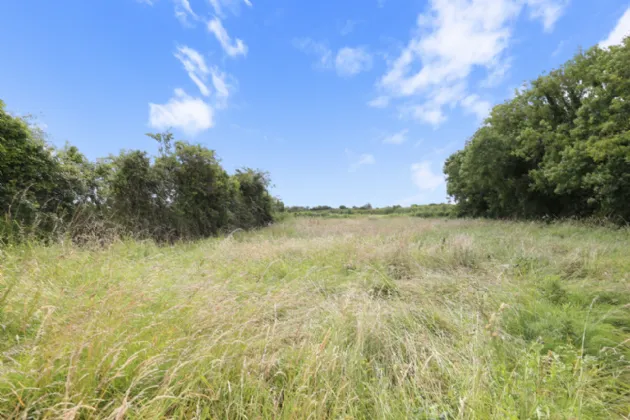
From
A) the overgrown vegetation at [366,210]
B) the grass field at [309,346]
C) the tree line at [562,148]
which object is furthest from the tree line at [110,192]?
the overgrown vegetation at [366,210]

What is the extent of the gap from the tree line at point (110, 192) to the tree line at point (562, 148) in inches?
609

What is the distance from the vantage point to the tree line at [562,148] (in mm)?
9922

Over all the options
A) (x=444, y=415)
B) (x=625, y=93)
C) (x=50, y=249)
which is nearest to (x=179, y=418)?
(x=444, y=415)

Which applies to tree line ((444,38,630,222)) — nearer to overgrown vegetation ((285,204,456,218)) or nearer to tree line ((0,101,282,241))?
overgrown vegetation ((285,204,456,218))

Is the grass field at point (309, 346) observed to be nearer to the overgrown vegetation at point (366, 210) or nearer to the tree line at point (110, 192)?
the tree line at point (110, 192)

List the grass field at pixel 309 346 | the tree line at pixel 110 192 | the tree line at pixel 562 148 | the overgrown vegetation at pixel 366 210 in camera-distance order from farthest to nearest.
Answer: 1. the overgrown vegetation at pixel 366 210
2. the tree line at pixel 562 148
3. the tree line at pixel 110 192
4. the grass field at pixel 309 346

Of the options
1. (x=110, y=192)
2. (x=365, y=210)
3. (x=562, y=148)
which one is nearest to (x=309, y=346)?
(x=110, y=192)

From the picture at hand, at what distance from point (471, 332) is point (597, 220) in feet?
48.6

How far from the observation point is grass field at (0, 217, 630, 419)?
1390 mm

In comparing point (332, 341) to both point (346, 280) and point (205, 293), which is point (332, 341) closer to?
point (205, 293)

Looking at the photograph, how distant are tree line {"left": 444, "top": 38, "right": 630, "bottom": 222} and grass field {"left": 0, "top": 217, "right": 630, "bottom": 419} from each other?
974 centimetres

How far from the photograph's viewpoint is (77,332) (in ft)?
5.36

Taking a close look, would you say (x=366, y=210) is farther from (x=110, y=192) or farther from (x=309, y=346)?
Answer: (x=309, y=346)

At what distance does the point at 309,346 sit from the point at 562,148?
17439 millimetres
